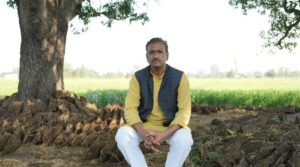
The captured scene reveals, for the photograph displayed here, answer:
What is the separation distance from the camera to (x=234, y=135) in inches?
247

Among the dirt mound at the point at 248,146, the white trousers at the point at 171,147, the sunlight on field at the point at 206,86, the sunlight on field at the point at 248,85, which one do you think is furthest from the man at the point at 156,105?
the sunlight on field at the point at 248,85

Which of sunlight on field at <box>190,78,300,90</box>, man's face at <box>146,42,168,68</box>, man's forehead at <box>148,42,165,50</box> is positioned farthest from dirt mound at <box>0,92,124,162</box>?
sunlight on field at <box>190,78,300,90</box>

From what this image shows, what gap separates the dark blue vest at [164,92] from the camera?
188 inches

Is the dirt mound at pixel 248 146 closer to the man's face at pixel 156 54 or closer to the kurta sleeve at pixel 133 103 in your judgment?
the kurta sleeve at pixel 133 103

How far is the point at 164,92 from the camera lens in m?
4.79

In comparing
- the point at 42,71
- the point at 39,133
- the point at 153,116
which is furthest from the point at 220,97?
the point at 153,116

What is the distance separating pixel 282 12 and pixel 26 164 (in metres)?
10.8

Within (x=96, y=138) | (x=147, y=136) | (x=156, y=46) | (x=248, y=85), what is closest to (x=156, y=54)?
(x=156, y=46)

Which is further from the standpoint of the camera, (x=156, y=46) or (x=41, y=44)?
(x=41, y=44)

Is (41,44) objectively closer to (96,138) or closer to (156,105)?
(96,138)

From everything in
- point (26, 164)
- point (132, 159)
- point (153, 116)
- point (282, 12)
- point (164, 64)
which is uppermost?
point (282, 12)

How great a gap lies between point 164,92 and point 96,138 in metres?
2.67

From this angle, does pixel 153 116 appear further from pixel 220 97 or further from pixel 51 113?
pixel 220 97

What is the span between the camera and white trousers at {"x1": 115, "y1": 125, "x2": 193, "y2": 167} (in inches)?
176
